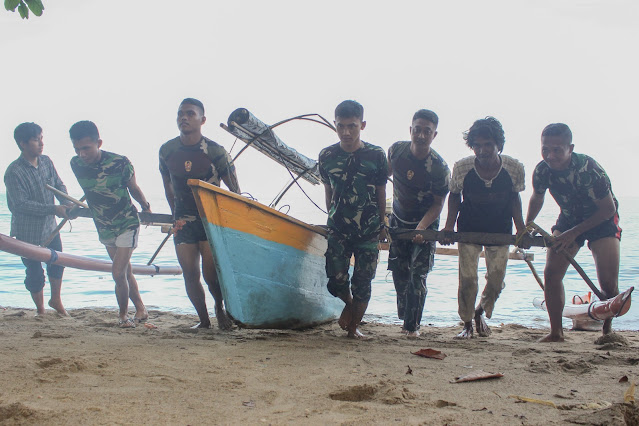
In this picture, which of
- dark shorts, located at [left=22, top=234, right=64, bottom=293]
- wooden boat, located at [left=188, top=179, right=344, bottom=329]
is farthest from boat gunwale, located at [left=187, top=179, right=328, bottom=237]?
dark shorts, located at [left=22, top=234, right=64, bottom=293]

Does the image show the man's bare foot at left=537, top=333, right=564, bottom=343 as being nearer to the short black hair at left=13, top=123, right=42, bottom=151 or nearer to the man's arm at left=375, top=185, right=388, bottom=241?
the man's arm at left=375, top=185, right=388, bottom=241

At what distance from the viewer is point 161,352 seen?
409 centimetres

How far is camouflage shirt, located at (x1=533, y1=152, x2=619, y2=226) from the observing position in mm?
5008

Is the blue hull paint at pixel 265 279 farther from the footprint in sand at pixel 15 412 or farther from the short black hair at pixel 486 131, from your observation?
the footprint in sand at pixel 15 412

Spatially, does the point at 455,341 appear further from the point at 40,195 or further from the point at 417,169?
the point at 40,195

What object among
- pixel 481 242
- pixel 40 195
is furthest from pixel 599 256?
pixel 40 195

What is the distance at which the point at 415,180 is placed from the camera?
5438 mm

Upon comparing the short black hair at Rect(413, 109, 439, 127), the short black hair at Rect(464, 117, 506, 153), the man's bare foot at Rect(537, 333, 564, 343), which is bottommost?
the man's bare foot at Rect(537, 333, 564, 343)

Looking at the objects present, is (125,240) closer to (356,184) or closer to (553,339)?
(356,184)

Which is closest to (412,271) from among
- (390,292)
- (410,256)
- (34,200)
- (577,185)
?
(410,256)

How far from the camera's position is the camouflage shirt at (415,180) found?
17.7ft

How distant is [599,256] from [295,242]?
2.47m

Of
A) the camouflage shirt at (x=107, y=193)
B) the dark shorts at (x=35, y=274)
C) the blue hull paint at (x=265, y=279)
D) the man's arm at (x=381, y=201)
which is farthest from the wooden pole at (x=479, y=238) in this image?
the dark shorts at (x=35, y=274)

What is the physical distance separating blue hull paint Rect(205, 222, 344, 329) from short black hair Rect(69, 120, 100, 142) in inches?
66.6
